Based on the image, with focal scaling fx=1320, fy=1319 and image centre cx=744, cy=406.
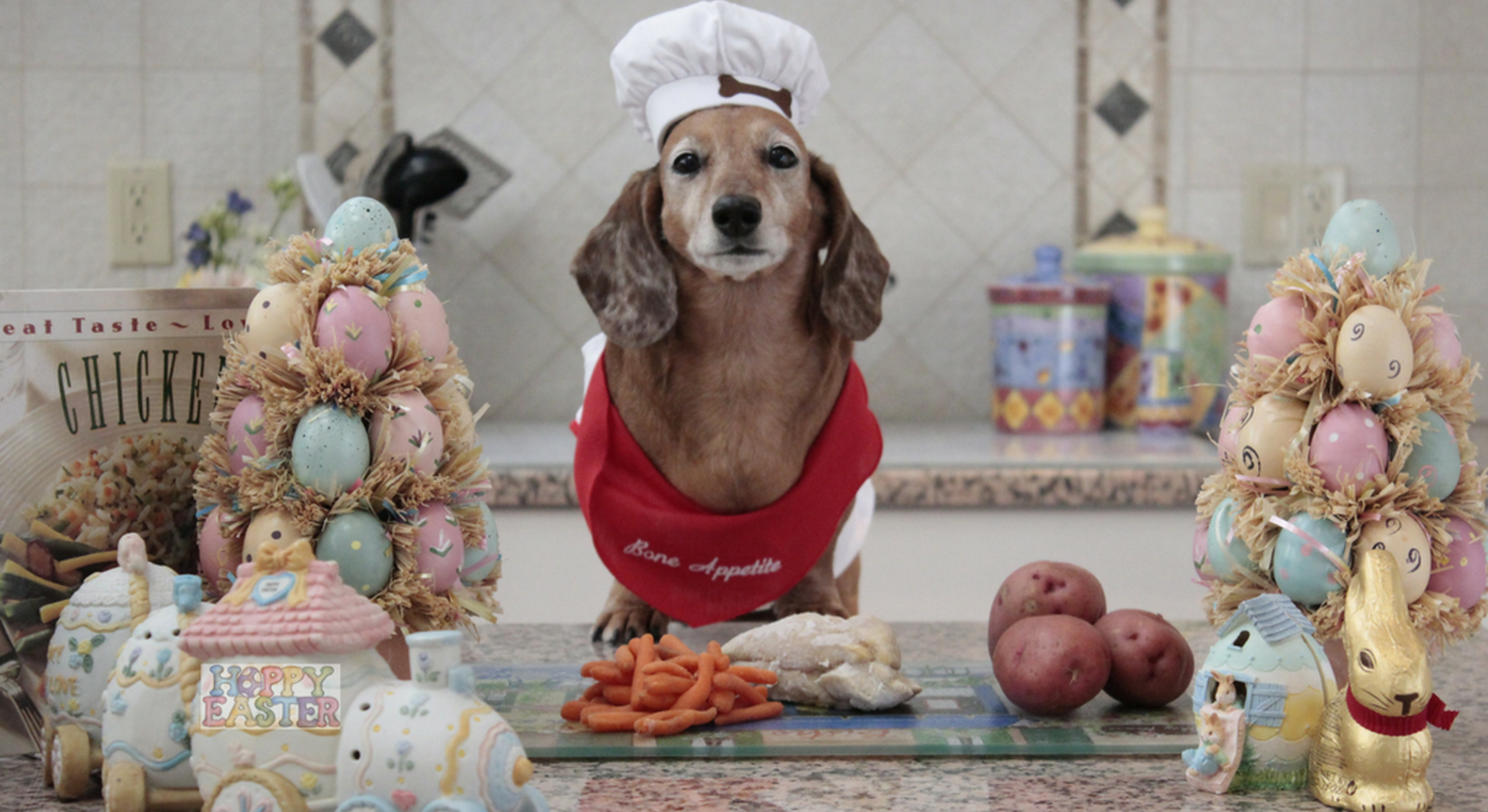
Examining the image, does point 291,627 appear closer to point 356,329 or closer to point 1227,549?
point 356,329

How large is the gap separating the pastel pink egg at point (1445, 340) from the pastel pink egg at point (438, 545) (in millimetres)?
502

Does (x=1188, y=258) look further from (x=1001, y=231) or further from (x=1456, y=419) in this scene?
(x=1456, y=419)

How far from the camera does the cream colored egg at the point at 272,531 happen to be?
636 mm

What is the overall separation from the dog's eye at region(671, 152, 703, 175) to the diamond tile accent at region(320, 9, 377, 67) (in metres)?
1.30

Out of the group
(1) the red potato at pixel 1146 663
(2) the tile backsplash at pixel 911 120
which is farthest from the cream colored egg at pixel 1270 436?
(2) the tile backsplash at pixel 911 120

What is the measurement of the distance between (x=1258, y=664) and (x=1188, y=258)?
57.8 inches

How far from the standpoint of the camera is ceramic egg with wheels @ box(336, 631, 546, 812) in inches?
19.3

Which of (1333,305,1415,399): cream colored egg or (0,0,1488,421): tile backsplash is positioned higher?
(0,0,1488,421): tile backsplash

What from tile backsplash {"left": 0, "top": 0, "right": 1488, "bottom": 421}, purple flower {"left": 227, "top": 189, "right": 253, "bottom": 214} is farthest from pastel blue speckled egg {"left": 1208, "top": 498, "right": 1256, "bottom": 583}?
purple flower {"left": 227, "top": 189, "right": 253, "bottom": 214}

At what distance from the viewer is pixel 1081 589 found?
2.60 feet

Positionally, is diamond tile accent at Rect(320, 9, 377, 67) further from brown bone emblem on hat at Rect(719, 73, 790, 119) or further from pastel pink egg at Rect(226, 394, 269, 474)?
pastel pink egg at Rect(226, 394, 269, 474)

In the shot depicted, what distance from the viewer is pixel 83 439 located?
667 millimetres

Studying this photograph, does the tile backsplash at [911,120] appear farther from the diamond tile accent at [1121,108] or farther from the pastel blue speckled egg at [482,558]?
the pastel blue speckled egg at [482,558]

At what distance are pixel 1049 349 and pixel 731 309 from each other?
100cm
